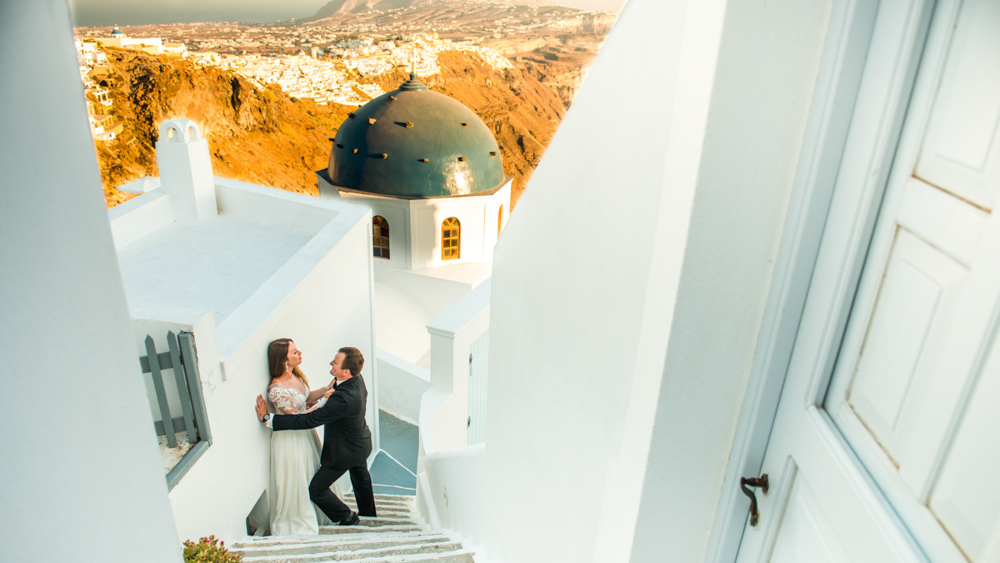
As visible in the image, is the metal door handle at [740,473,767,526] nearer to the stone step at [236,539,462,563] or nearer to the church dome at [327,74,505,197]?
the stone step at [236,539,462,563]

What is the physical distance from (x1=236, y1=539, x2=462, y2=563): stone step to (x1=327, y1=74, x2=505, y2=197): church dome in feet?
36.1

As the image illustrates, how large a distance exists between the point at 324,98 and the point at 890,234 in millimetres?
54202

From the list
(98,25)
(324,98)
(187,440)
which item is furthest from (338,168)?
(324,98)

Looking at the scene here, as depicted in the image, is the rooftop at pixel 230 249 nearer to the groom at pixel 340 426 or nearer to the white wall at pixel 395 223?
the groom at pixel 340 426

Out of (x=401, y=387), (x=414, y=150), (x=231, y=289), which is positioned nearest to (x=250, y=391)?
(x=231, y=289)

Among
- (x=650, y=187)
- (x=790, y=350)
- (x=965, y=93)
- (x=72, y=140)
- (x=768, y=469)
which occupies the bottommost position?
(x=768, y=469)

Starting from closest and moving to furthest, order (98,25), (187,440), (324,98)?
(187,440), (98,25), (324,98)

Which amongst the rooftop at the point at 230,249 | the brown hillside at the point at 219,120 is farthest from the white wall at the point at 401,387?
the brown hillside at the point at 219,120

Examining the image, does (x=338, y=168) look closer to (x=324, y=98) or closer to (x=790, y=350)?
(x=790, y=350)

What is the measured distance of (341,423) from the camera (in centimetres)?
445

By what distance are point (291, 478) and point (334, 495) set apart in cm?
51

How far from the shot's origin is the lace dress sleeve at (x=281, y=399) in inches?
163

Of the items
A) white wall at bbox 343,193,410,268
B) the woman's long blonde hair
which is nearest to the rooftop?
the woman's long blonde hair

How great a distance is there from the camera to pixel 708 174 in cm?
114
